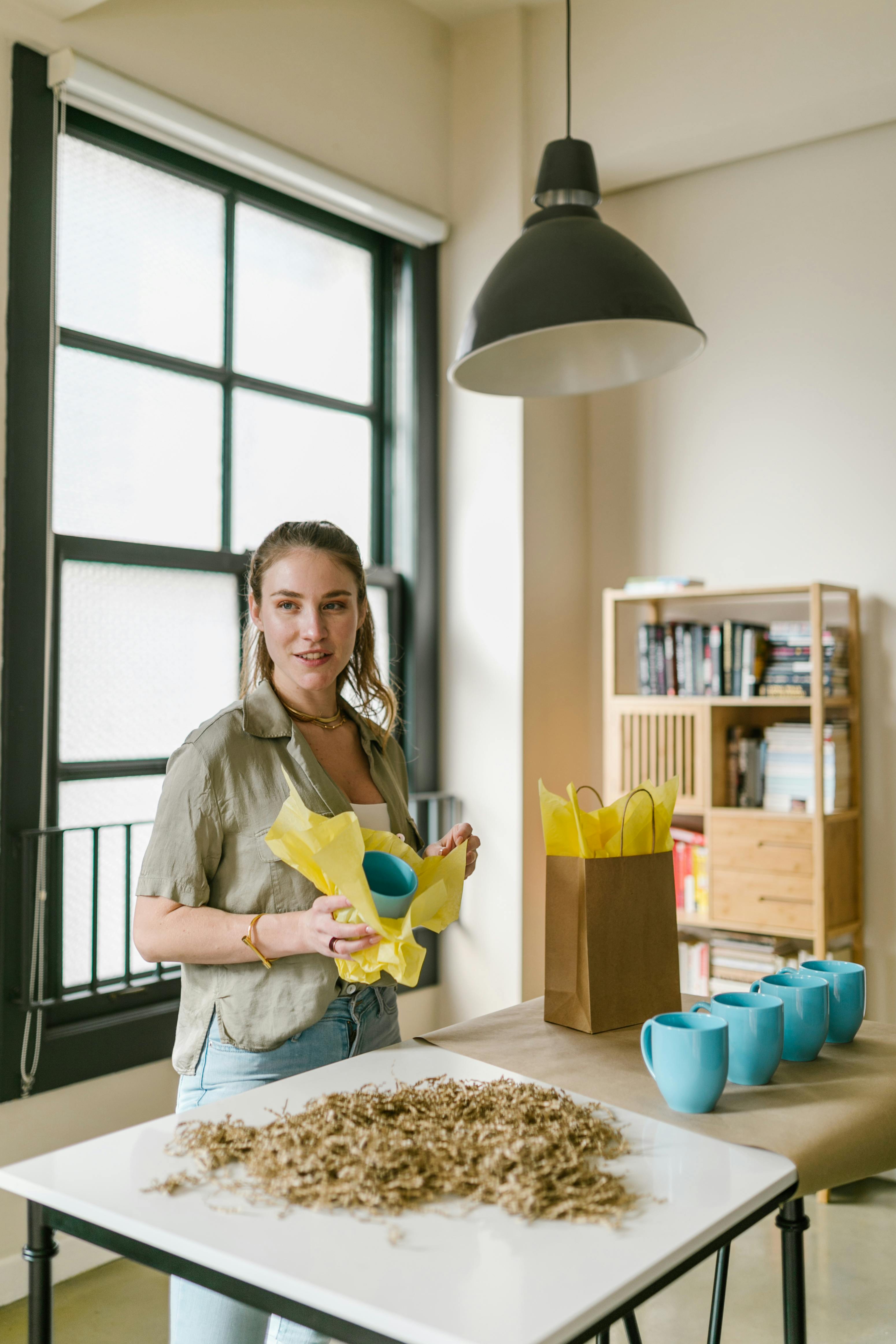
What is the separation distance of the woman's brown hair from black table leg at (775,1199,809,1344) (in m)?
0.90

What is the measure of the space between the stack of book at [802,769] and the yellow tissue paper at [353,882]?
1.94 m

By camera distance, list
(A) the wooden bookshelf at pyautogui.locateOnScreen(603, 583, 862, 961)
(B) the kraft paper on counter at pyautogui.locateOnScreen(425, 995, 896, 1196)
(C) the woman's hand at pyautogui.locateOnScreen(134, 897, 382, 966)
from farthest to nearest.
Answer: (A) the wooden bookshelf at pyautogui.locateOnScreen(603, 583, 862, 961), (C) the woman's hand at pyautogui.locateOnScreen(134, 897, 382, 966), (B) the kraft paper on counter at pyautogui.locateOnScreen(425, 995, 896, 1196)

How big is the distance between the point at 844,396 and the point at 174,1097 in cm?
264

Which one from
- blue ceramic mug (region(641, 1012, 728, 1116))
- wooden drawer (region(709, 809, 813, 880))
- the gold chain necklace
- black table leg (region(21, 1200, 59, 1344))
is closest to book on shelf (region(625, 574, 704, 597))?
wooden drawer (region(709, 809, 813, 880))

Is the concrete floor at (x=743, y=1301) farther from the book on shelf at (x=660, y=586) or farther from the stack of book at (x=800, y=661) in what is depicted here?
the book on shelf at (x=660, y=586)


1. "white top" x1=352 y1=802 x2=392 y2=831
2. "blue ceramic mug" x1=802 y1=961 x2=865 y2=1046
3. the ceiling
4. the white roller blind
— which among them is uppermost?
the ceiling

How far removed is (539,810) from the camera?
3631 mm

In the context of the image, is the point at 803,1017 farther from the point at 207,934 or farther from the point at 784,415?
the point at 784,415

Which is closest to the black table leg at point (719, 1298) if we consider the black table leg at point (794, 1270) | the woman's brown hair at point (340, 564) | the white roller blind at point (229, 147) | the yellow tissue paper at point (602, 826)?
the black table leg at point (794, 1270)

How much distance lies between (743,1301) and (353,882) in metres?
1.76

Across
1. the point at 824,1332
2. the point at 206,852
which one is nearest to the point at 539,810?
the point at 824,1332

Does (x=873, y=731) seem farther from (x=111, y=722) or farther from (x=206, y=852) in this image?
(x=206, y=852)

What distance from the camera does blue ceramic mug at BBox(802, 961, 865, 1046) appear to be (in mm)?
1455

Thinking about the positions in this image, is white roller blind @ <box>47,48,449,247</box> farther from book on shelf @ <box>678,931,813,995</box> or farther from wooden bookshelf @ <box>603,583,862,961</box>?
book on shelf @ <box>678,931,813,995</box>
